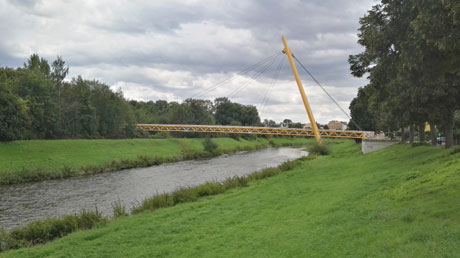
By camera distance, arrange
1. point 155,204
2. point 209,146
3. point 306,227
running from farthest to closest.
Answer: point 209,146
point 155,204
point 306,227

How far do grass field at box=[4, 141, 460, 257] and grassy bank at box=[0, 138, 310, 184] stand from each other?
22676 millimetres

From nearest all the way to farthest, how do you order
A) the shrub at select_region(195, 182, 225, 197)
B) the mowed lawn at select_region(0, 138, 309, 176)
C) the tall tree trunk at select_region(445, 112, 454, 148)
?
1. the shrub at select_region(195, 182, 225, 197)
2. the tall tree trunk at select_region(445, 112, 454, 148)
3. the mowed lawn at select_region(0, 138, 309, 176)

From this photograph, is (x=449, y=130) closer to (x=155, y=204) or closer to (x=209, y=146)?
(x=155, y=204)

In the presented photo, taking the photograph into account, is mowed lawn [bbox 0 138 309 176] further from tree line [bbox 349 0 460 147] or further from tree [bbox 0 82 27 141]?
tree line [bbox 349 0 460 147]

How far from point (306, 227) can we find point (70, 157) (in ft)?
121

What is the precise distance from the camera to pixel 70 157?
40.1 m

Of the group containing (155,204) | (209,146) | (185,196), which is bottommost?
(155,204)

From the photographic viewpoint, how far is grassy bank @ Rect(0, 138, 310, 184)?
32438 mm

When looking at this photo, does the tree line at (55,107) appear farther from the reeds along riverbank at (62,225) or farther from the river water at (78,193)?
the reeds along riverbank at (62,225)

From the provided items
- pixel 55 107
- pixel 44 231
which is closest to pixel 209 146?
pixel 55 107

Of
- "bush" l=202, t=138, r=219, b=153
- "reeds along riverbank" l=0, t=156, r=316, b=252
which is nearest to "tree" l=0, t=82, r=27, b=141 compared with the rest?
"reeds along riverbank" l=0, t=156, r=316, b=252

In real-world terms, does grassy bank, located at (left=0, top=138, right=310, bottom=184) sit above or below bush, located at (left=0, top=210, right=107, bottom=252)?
above

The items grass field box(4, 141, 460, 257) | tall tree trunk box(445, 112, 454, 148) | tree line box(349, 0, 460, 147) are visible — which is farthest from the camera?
tall tree trunk box(445, 112, 454, 148)

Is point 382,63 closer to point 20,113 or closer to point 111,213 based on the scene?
point 111,213
